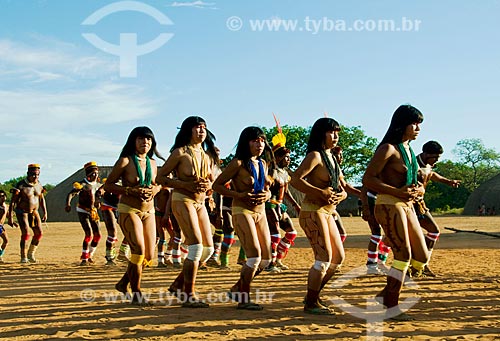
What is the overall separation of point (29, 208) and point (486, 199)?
162 ft

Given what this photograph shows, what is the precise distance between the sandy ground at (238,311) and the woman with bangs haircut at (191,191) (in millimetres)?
425

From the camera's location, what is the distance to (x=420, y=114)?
20.2 ft

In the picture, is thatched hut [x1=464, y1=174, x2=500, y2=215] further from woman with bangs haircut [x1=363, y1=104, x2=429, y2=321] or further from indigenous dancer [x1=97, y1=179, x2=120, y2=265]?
woman with bangs haircut [x1=363, y1=104, x2=429, y2=321]

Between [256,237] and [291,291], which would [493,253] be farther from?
[256,237]

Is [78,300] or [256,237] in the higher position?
A: [256,237]

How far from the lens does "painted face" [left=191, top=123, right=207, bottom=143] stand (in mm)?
6828

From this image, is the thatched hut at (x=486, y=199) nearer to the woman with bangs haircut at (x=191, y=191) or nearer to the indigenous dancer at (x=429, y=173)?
the indigenous dancer at (x=429, y=173)

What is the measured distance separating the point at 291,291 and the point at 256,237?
66.7 inches

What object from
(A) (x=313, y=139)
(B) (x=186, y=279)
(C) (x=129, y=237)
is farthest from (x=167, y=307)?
(A) (x=313, y=139)

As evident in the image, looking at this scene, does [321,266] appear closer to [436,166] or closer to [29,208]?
[29,208]

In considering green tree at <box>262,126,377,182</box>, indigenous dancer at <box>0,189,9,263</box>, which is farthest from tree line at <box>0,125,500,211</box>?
indigenous dancer at <box>0,189,9,263</box>

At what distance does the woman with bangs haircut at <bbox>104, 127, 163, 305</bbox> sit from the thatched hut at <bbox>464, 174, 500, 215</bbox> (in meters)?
50.2

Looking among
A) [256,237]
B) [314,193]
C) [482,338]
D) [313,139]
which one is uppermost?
[313,139]

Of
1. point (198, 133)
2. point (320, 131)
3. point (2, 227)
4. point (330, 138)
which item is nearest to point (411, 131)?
point (330, 138)
